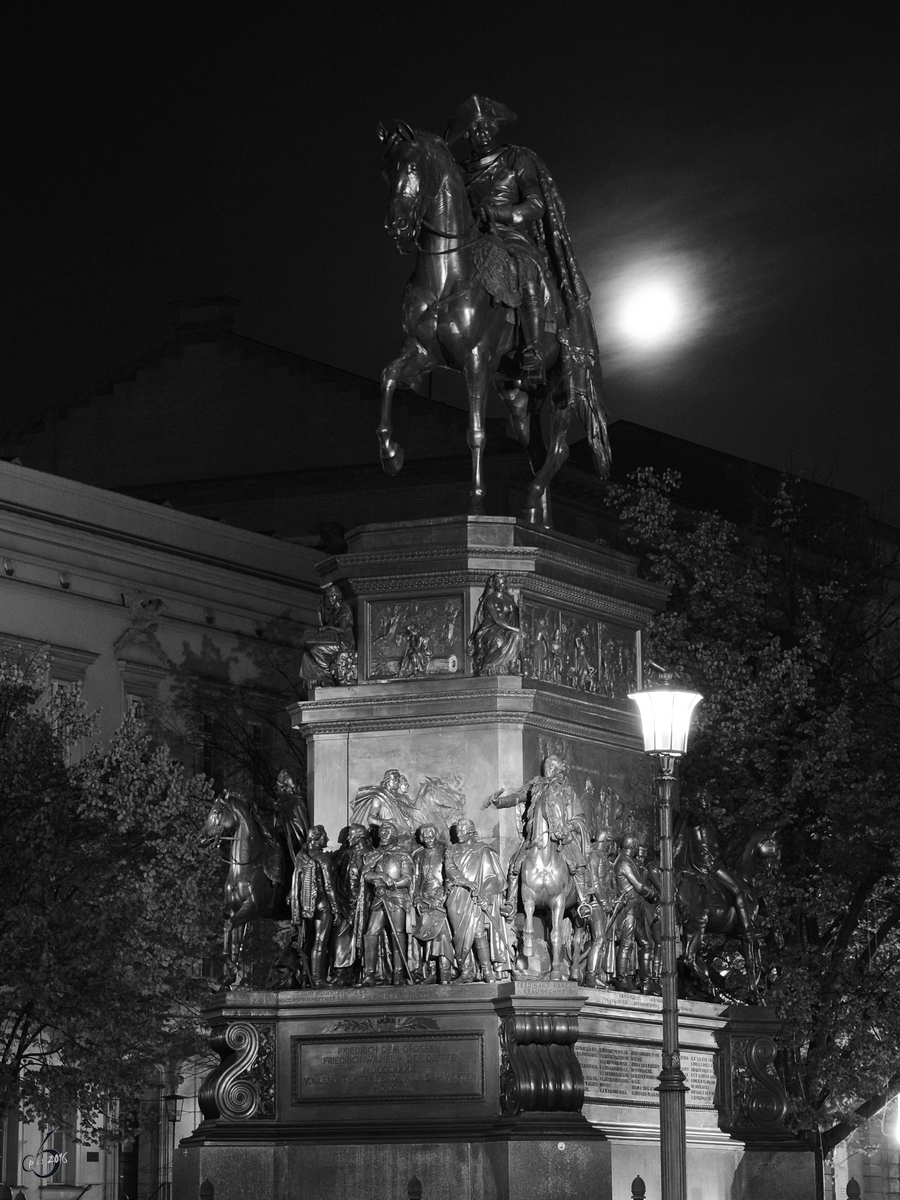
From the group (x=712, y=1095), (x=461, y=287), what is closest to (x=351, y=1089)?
(x=712, y=1095)

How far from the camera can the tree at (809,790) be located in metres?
39.1

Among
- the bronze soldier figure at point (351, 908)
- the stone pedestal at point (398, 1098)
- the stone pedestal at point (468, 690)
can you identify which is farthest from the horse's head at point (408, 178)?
the stone pedestal at point (398, 1098)

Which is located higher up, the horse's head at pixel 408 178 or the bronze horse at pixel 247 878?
the horse's head at pixel 408 178

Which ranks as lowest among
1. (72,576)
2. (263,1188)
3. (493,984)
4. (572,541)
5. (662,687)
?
(263,1188)

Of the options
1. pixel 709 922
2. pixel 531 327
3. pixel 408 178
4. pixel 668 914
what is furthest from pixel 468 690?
pixel 408 178

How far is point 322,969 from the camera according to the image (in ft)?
73.9

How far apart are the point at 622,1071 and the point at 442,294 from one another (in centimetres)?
697

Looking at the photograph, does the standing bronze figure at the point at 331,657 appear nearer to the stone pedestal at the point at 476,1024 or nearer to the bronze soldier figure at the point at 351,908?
the stone pedestal at the point at 476,1024

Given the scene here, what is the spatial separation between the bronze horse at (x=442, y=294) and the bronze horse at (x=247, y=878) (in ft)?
11.2

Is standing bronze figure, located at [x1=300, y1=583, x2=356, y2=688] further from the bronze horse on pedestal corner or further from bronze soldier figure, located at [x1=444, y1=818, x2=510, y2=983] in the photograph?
the bronze horse on pedestal corner

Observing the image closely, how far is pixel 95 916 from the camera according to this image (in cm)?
3966

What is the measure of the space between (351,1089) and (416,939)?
4.21 feet

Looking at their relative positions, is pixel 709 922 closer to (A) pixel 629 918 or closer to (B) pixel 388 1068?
(A) pixel 629 918

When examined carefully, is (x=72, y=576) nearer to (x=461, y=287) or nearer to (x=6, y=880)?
(x=6, y=880)
